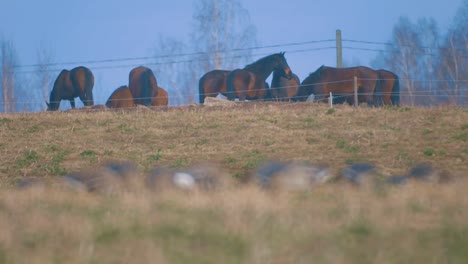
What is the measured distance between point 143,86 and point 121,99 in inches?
58.6

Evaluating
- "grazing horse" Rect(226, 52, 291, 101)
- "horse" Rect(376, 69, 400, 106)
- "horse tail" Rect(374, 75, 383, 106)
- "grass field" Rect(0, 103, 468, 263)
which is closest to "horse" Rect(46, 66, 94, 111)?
"grazing horse" Rect(226, 52, 291, 101)

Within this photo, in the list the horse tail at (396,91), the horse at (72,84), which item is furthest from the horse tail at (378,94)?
the horse at (72,84)

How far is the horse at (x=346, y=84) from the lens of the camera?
24609mm

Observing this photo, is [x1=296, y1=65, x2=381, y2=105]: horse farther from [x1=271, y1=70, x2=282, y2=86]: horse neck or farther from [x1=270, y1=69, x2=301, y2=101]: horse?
[x1=271, y1=70, x2=282, y2=86]: horse neck

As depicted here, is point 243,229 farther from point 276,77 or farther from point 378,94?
point 276,77

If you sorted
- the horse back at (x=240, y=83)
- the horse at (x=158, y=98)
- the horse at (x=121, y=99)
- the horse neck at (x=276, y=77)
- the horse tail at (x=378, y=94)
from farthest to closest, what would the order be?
the horse neck at (x=276, y=77), the horse at (x=158, y=98), the horse back at (x=240, y=83), the horse at (x=121, y=99), the horse tail at (x=378, y=94)

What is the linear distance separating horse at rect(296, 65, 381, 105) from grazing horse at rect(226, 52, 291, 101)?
2.03 metres

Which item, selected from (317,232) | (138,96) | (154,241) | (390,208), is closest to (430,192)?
(390,208)

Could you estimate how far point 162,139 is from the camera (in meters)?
17.2

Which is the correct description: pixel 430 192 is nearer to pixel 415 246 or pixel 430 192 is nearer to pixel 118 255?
pixel 415 246

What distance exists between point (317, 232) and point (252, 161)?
9.17 m

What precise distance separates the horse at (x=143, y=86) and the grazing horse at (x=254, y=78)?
9.40 feet

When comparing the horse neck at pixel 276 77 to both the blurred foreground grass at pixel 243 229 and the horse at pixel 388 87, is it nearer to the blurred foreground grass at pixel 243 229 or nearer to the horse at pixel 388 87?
the horse at pixel 388 87

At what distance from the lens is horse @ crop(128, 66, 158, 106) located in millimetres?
26734
